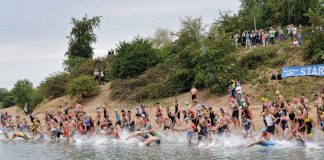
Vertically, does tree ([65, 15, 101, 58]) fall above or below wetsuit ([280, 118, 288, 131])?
above

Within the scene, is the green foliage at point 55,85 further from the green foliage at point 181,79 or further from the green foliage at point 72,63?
the green foliage at point 181,79

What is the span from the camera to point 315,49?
34.1 metres

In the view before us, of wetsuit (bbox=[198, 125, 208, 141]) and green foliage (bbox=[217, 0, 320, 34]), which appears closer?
wetsuit (bbox=[198, 125, 208, 141])

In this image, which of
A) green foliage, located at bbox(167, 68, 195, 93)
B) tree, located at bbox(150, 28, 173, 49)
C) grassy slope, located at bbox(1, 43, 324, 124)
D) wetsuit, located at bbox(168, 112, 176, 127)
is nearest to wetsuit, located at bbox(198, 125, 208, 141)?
wetsuit, located at bbox(168, 112, 176, 127)

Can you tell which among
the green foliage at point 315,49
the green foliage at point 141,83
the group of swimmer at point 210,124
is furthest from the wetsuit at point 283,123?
the green foliage at point 141,83

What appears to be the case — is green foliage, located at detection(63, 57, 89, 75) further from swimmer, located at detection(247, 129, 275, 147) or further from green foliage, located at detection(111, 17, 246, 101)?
swimmer, located at detection(247, 129, 275, 147)

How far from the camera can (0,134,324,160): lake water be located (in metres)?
19.5

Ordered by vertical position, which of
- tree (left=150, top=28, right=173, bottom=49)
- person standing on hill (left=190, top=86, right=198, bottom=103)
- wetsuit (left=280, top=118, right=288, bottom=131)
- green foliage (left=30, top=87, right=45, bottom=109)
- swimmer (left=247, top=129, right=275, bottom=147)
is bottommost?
swimmer (left=247, top=129, right=275, bottom=147)

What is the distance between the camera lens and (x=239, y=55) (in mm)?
38125

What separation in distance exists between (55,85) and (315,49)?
92.4 feet

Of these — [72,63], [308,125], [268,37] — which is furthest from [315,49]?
[72,63]

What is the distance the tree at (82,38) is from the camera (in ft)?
208

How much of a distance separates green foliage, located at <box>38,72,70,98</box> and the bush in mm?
7400

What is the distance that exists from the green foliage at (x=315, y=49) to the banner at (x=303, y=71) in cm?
46
